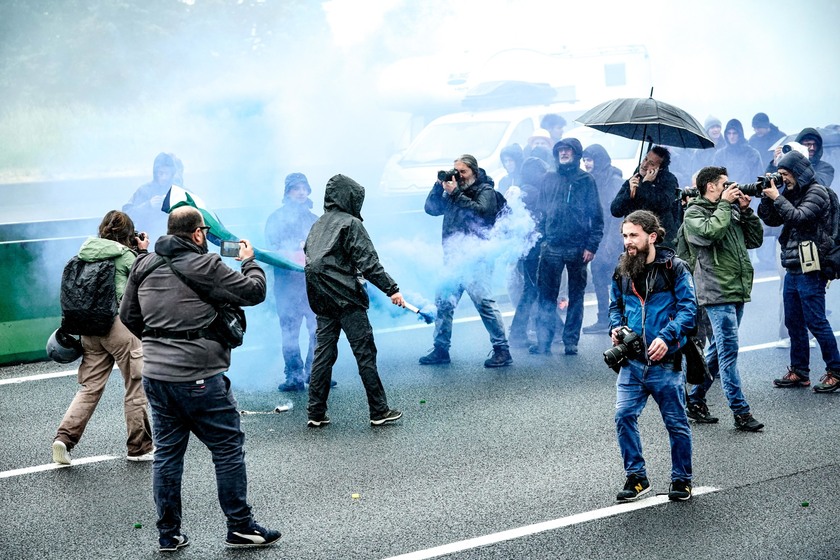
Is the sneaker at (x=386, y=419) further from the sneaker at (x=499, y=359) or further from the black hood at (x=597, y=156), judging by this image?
the black hood at (x=597, y=156)

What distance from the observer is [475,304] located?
31.3 feet

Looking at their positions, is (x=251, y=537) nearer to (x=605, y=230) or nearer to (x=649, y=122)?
(x=649, y=122)

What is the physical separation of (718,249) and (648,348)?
6.52 ft

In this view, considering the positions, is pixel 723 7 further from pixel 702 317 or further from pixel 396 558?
pixel 396 558

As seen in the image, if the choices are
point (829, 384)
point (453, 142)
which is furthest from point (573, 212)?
point (453, 142)

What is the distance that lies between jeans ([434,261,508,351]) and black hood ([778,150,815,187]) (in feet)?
8.90

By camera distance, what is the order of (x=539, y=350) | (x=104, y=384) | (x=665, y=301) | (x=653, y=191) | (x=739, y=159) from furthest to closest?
(x=739, y=159)
(x=539, y=350)
(x=653, y=191)
(x=104, y=384)
(x=665, y=301)

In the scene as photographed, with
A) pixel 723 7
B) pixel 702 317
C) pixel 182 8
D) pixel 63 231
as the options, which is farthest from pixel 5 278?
pixel 723 7

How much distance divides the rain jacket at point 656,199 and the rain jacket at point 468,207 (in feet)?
3.93

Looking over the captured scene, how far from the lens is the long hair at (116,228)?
273 inches

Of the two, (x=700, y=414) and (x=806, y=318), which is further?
(x=806, y=318)

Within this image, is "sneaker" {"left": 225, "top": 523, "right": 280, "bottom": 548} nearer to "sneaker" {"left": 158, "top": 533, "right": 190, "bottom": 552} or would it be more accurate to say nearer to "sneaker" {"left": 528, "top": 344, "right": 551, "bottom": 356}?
"sneaker" {"left": 158, "top": 533, "right": 190, "bottom": 552}

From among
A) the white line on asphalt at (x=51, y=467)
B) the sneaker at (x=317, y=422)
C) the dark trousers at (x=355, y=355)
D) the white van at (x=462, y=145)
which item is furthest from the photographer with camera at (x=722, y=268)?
the white van at (x=462, y=145)

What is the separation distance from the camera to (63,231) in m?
11.7
